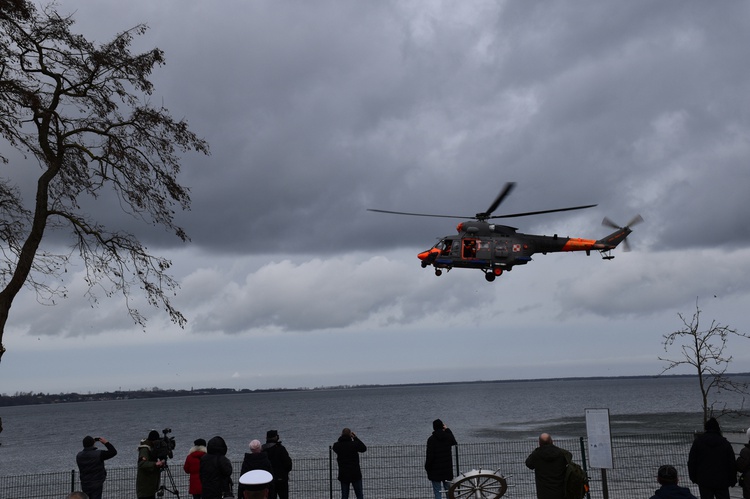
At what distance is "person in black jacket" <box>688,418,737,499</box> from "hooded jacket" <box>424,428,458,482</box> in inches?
168

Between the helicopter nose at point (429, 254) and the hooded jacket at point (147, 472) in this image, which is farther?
the helicopter nose at point (429, 254)

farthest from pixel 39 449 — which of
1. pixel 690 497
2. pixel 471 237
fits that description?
pixel 690 497

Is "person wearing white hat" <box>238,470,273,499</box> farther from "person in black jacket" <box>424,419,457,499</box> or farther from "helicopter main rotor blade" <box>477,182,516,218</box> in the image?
"helicopter main rotor blade" <box>477,182,516,218</box>

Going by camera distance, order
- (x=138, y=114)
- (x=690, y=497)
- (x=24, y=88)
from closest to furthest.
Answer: (x=690, y=497)
(x=24, y=88)
(x=138, y=114)

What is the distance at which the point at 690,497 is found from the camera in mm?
7535

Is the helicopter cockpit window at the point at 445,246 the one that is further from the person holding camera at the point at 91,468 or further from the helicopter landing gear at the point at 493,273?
the person holding camera at the point at 91,468

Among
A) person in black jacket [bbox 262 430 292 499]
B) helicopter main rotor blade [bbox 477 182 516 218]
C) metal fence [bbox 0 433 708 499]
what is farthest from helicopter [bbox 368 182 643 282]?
person in black jacket [bbox 262 430 292 499]

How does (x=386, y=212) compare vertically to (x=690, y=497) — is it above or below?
above

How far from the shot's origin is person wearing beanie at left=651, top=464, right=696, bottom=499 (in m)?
7.57

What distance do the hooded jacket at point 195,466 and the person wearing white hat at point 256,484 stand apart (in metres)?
7.28

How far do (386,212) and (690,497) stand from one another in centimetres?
1285

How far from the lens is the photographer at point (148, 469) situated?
12.5m

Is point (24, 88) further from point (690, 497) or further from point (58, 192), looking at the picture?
point (690, 497)

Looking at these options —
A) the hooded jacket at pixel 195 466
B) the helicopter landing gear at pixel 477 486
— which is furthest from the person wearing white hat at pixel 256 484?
the hooded jacket at pixel 195 466
